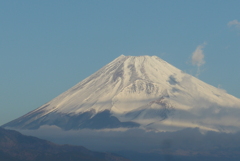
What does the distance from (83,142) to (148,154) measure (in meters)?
14.8

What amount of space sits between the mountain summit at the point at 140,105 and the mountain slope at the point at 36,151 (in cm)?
3487

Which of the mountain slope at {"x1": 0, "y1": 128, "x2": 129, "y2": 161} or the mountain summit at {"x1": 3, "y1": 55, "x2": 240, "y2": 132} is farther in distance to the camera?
the mountain summit at {"x1": 3, "y1": 55, "x2": 240, "y2": 132}

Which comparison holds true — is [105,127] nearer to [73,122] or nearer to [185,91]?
[73,122]

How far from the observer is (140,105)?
163625mm

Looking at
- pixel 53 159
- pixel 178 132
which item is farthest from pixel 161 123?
pixel 53 159

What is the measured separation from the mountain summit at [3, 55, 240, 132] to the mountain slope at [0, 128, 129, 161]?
34.9 metres

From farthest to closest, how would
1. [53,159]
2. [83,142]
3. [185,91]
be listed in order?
1. [185,91]
2. [83,142]
3. [53,159]

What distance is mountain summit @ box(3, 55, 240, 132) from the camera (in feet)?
528

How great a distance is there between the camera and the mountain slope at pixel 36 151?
11025 cm

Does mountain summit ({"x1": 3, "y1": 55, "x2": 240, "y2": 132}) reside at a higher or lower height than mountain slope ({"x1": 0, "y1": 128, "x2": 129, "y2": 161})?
higher

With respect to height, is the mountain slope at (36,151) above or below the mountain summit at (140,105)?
below

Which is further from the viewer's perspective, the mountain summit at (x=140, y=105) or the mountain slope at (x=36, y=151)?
the mountain summit at (x=140, y=105)

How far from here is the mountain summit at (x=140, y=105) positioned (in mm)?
160875

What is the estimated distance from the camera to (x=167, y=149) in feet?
509
